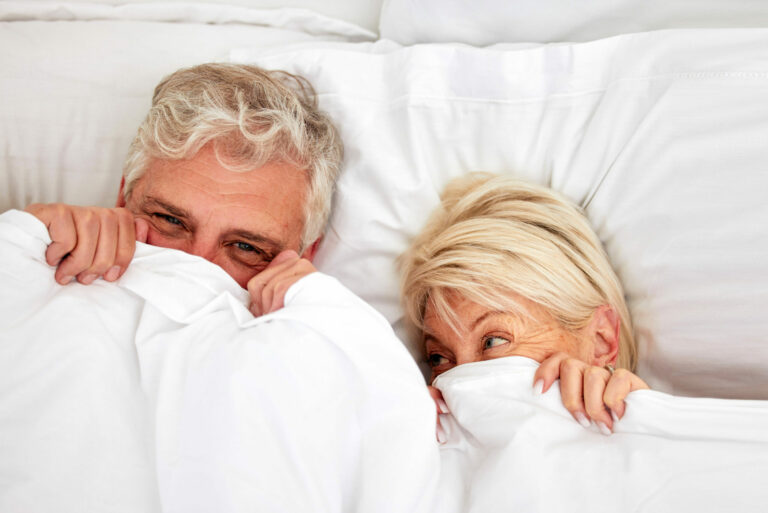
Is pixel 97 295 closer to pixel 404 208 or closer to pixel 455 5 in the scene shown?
pixel 404 208

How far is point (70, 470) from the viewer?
0.82 metres

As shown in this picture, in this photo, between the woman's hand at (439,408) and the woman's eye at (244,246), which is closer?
the woman's hand at (439,408)

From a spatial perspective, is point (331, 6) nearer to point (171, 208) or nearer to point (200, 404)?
point (171, 208)

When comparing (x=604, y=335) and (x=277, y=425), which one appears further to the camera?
(x=604, y=335)

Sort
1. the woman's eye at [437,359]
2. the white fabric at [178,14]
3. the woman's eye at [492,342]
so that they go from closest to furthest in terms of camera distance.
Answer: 1. the woman's eye at [492,342]
2. the woman's eye at [437,359]
3. the white fabric at [178,14]

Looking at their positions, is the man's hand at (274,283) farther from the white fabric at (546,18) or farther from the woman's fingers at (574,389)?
the white fabric at (546,18)

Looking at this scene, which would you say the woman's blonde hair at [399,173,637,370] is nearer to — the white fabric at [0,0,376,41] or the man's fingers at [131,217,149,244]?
the man's fingers at [131,217,149,244]

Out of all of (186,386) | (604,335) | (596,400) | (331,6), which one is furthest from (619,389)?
(331,6)

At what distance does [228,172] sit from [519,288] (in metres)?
0.59

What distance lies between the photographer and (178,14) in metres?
1.62

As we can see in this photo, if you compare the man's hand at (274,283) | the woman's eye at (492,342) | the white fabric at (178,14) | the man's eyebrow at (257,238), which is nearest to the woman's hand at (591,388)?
the woman's eye at (492,342)

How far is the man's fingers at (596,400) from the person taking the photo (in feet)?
3.16

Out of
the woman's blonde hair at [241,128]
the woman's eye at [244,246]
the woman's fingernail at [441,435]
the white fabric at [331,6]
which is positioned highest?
the white fabric at [331,6]

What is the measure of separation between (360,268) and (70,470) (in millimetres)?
745
